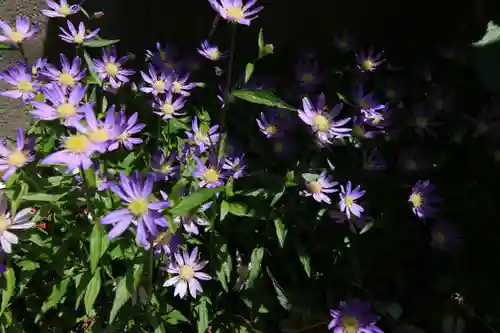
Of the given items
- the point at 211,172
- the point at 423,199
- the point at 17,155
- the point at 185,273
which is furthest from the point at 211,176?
the point at 423,199

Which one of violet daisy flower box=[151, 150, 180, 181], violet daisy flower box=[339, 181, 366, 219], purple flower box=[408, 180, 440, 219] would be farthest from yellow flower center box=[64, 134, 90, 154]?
purple flower box=[408, 180, 440, 219]

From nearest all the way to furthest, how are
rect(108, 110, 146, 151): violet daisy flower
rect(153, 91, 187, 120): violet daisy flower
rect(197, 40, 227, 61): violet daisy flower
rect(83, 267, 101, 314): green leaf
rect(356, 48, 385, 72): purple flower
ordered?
rect(108, 110, 146, 151): violet daisy flower → rect(83, 267, 101, 314): green leaf → rect(153, 91, 187, 120): violet daisy flower → rect(197, 40, 227, 61): violet daisy flower → rect(356, 48, 385, 72): purple flower

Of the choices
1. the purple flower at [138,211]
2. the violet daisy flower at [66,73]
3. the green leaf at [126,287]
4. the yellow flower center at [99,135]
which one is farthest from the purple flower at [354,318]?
the violet daisy flower at [66,73]

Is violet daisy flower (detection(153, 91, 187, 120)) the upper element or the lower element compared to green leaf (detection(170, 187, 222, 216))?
lower

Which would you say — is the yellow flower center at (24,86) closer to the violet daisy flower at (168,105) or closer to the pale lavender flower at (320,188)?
the violet daisy flower at (168,105)

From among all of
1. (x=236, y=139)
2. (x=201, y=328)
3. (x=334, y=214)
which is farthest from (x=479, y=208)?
(x=201, y=328)

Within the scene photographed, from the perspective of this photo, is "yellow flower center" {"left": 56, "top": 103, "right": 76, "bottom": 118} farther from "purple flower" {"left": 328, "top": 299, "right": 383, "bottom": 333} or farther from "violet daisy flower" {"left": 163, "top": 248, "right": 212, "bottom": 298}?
"purple flower" {"left": 328, "top": 299, "right": 383, "bottom": 333}

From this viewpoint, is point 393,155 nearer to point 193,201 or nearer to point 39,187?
point 193,201
